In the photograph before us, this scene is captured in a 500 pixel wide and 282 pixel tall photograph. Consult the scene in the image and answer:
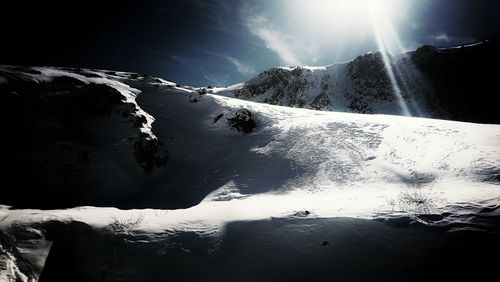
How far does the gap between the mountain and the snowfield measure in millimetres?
47290

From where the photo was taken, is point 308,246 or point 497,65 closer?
point 308,246

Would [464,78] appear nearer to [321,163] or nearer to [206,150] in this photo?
[321,163]

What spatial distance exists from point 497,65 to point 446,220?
83478 millimetres

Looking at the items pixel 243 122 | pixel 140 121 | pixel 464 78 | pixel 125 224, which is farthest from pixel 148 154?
pixel 464 78

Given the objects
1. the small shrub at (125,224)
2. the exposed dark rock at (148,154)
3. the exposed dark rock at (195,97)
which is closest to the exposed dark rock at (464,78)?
the exposed dark rock at (195,97)

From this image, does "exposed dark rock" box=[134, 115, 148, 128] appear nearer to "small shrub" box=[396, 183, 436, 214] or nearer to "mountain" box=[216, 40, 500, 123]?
"small shrub" box=[396, 183, 436, 214]

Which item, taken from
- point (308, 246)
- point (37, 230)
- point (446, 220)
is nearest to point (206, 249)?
point (308, 246)

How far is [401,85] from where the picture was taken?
65688 mm

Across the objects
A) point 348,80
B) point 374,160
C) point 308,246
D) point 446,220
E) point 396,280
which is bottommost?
point 396,280

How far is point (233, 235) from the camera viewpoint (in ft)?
23.1

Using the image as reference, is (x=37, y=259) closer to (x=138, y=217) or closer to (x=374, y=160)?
(x=138, y=217)

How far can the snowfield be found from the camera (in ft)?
20.1

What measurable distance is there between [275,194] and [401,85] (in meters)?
65.9

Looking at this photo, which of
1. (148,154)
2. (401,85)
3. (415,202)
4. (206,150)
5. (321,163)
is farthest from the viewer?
(401,85)
